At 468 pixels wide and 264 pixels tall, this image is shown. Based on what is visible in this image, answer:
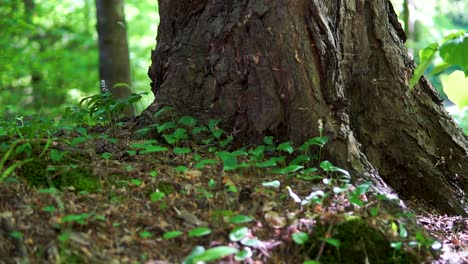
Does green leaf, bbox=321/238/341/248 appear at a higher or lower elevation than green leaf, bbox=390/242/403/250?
higher

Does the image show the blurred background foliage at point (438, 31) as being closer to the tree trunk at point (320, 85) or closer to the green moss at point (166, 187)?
the tree trunk at point (320, 85)

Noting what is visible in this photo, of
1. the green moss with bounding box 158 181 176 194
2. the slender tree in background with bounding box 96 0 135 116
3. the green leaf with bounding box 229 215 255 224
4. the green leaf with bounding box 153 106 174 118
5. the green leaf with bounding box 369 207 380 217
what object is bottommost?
the green leaf with bounding box 369 207 380 217

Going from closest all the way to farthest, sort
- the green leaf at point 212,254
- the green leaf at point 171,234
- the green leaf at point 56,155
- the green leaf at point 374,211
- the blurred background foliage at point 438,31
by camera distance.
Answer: the green leaf at point 212,254 → the green leaf at point 171,234 → the green leaf at point 374,211 → the green leaf at point 56,155 → the blurred background foliage at point 438,31

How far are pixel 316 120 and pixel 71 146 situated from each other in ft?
4.88

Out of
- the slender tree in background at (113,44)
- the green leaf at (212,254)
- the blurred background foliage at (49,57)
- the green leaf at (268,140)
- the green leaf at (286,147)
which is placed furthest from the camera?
the blurred background foliage at (49,57)

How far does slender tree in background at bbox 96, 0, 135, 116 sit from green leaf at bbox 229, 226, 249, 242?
341cm

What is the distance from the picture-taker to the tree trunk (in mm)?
3137

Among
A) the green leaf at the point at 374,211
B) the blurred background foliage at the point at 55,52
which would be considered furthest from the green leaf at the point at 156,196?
the blurred background foliage at the point at 55,52

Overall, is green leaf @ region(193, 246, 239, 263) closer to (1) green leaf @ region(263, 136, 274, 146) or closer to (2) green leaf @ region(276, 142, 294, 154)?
(2) green leaf @ region(276, 142, 294, 154)

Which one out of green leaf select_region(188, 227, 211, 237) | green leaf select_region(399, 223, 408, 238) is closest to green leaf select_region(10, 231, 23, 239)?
green leaf select_region(188, 227, 211, 237)

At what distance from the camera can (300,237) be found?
226cm

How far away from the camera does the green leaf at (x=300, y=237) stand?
224 cm

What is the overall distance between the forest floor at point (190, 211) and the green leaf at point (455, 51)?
0.72 m

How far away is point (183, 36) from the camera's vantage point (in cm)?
363
